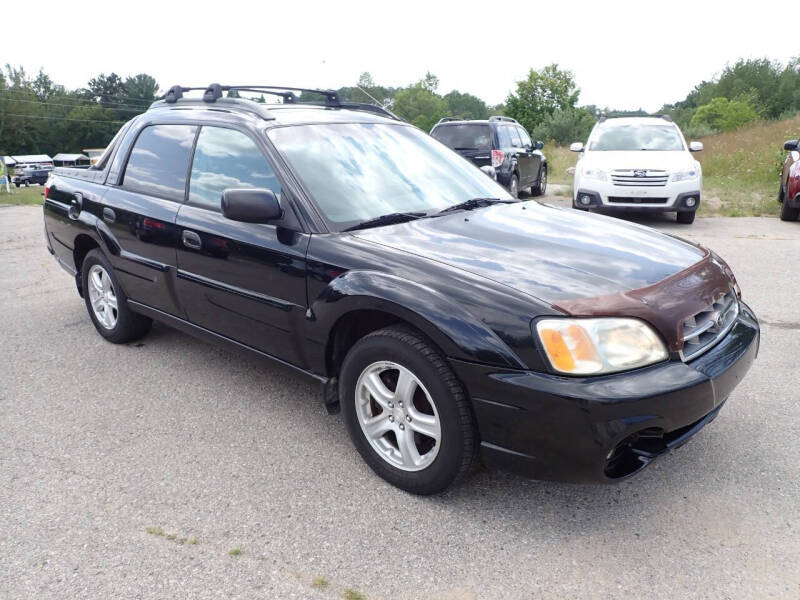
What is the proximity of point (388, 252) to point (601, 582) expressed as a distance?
58.1 inches

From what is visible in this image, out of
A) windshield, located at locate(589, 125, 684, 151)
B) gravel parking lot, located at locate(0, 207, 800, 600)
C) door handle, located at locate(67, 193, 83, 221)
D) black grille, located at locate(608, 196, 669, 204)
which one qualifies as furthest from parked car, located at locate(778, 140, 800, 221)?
door handle, located at locate(67, 193, 83, 221)

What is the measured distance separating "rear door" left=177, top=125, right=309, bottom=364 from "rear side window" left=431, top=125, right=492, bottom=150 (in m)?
8.61

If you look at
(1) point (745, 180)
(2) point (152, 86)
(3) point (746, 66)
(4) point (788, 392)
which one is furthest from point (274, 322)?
(2) point (152, 86)

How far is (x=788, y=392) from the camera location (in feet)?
11.7

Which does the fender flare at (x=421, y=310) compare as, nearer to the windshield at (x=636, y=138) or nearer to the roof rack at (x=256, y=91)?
the roof rack at (x=256, y=91)

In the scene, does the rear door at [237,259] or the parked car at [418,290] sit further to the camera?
the rear door at [237,259]

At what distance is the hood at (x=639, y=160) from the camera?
31.1 ft

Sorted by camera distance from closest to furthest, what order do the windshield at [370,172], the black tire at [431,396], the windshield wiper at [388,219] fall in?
the black tire at [431,396] < the windshield wiper at [388,219] < the windshield at [370,172]

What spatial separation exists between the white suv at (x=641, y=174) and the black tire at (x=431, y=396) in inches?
309

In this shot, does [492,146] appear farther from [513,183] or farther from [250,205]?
[250,205]

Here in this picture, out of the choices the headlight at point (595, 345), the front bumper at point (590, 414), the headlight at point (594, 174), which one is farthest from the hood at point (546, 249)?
the headlight at point (594, 174)

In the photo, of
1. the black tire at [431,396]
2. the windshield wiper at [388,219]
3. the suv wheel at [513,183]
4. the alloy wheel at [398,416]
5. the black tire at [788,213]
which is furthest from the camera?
the suv wheel at [513,183]

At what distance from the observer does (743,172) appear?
51.9 ft

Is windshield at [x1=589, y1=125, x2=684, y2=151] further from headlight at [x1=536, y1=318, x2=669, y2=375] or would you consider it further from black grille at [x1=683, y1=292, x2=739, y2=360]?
headlight at [x1=536, y1=318, x2=669, y2=375]
